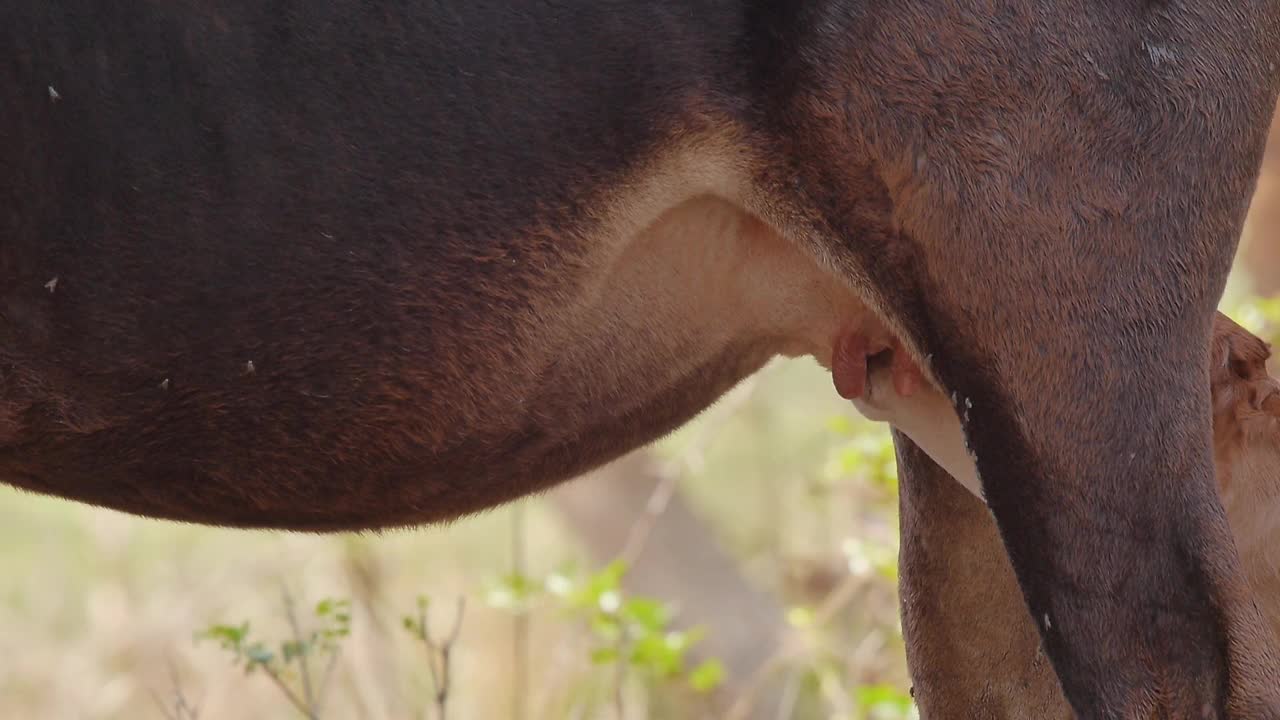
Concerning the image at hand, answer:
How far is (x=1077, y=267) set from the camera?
2.23m

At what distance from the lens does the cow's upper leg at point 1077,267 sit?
7.34 ft

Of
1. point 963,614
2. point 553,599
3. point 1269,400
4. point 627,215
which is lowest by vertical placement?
point 963,614

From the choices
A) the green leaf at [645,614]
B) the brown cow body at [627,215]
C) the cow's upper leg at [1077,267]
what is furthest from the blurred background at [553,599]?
the cow's upper leg at [1077,267]

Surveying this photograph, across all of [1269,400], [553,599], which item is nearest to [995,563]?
[1269,400]

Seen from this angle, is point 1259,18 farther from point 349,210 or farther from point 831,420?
point 831,420

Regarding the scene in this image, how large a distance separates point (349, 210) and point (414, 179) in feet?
0.36

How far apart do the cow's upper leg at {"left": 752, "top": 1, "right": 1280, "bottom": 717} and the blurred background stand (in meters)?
1.21

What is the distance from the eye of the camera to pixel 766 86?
7.54 feet

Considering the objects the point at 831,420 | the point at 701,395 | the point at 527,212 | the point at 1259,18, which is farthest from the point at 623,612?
the point at 1259,18

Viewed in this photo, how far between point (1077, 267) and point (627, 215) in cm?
69

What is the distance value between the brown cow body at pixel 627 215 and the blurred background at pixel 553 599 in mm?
817

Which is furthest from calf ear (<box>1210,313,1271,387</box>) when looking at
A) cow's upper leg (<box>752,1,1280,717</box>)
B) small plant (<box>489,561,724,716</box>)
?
small plant (<box>489,561,724,716</box>)

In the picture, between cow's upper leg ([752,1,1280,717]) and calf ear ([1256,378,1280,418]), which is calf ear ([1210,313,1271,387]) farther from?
cow's upper leg ([752,1,1280,717])

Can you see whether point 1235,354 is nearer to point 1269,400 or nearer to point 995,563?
point 1269,400
